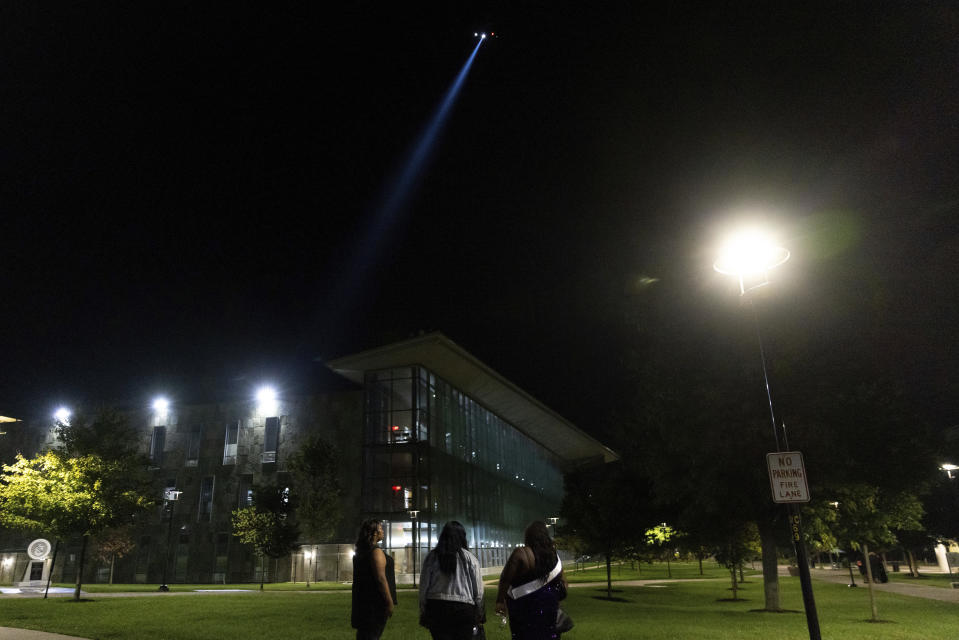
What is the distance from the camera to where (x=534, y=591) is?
5.41 meters

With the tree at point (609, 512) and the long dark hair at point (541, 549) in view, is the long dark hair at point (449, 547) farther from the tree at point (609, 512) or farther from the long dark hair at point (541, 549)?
the tree at point (609, 512)

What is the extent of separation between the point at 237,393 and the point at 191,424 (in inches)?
187

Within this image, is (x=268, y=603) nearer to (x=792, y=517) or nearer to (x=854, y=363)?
(x=792, y=517)

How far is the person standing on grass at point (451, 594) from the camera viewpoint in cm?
573

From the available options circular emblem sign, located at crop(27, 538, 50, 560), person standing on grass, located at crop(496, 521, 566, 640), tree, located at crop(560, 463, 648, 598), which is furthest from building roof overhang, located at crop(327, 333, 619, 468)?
person standing on grass, located at crop(496, 521, 566, 640)

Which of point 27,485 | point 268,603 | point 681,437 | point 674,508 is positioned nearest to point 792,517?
point 681,437

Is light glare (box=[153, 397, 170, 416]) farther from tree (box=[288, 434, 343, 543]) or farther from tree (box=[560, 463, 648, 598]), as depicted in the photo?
tree (box=[560, 463, 648, 598])

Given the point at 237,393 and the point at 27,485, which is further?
the point at 237,393

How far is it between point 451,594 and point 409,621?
12.3 meters

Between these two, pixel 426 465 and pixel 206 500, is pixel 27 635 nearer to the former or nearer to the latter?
pixel 426 465

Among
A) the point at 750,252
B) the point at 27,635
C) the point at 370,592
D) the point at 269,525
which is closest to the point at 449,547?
the point at 370,592

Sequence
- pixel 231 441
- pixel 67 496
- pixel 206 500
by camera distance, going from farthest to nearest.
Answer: pixel 231 441, pixel 206 500, pixel 67 496

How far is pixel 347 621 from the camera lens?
16234 millimetres

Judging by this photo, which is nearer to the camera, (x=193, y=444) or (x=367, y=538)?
(x=367, y=538)
